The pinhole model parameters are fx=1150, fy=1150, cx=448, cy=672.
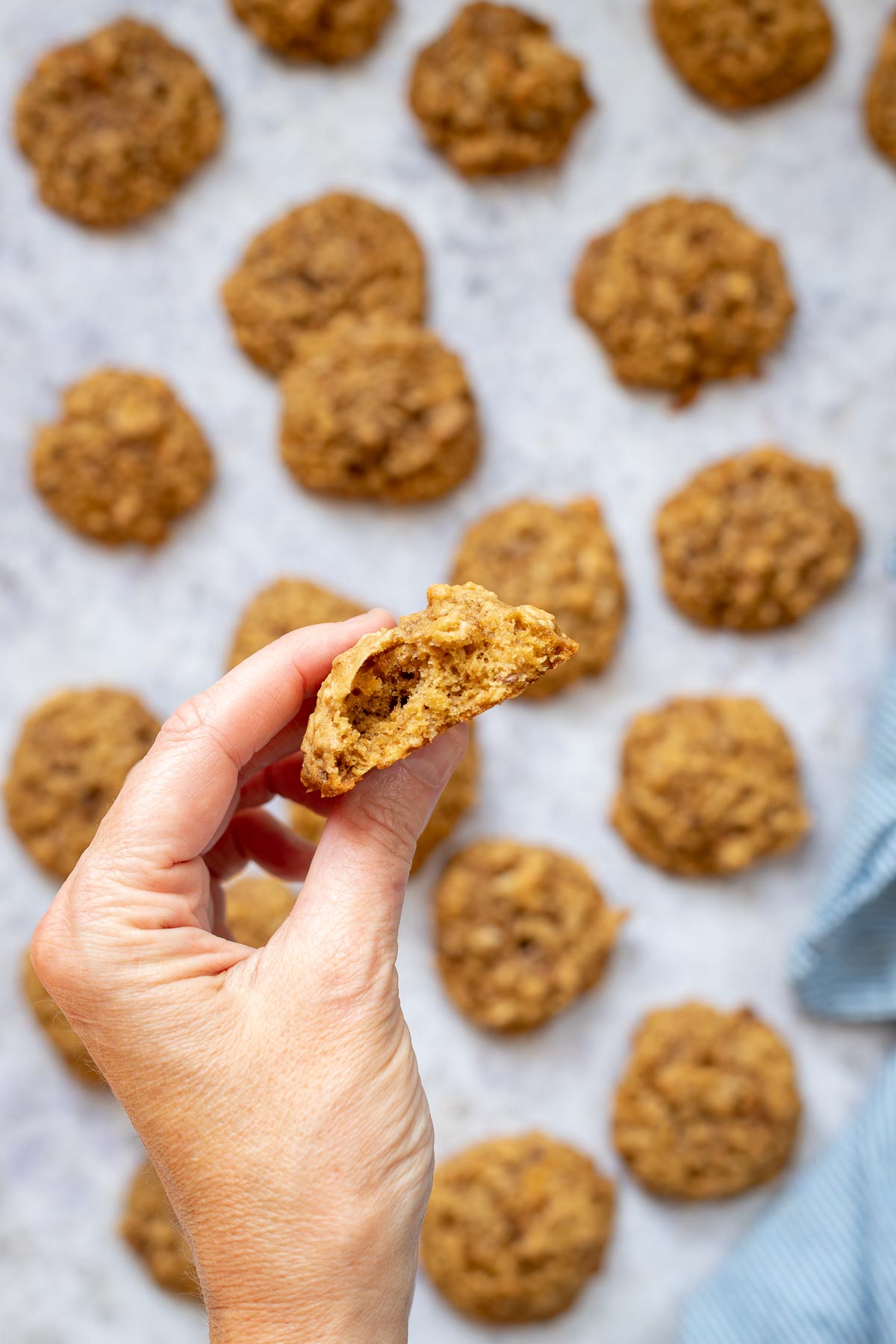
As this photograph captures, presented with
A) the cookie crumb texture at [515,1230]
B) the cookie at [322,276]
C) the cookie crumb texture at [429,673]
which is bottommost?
the cookie crumb texture at [515,1230]

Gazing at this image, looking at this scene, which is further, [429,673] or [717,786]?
[717,786]

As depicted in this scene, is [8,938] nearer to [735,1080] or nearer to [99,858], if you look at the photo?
[99,858]

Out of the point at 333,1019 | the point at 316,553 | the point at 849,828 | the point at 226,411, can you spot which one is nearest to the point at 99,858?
the point at 333,1019

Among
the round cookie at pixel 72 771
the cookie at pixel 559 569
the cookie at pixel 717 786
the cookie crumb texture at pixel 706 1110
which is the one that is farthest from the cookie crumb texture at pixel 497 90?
the cookie crumb texture at pixel 706 1110

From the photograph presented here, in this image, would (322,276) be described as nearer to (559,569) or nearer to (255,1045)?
(559,569)

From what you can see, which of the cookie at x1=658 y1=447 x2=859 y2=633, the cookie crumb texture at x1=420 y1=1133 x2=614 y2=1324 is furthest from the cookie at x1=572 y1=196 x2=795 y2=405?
the cookie crumb texture at x1=420 y1=1133 x2=614 y2=1324

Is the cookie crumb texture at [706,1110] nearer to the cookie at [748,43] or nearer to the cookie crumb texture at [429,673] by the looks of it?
the cookie crumb texture at [429,673]

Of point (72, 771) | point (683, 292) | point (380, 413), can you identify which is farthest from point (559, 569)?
point (72, 771)
